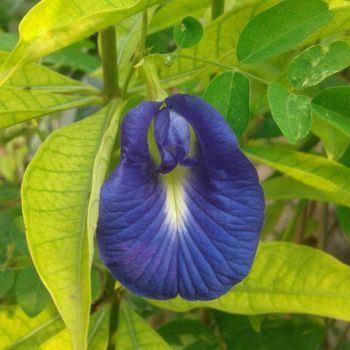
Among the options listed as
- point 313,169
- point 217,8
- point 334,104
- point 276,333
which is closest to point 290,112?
point 334,104

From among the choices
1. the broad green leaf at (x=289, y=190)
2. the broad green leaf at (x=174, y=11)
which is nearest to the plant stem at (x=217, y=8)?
the broad green leaf at (x=174, y=11)

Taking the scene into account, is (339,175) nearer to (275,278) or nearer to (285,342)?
(275,278)

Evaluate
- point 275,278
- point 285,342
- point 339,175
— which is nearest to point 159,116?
point 339,175

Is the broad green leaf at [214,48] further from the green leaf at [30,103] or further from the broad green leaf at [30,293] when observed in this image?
the broad green leaf at [30,293]

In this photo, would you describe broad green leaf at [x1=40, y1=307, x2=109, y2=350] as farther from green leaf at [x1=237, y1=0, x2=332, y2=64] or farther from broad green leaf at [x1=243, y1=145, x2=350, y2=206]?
green leaf at [x1=237, y1=0, x2=332, y2=64]

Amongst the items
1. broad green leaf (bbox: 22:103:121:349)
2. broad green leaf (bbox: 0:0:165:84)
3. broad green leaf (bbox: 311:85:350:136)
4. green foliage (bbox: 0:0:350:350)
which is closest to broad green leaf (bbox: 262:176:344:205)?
green foliage (bbox: 0:0:350:350)
